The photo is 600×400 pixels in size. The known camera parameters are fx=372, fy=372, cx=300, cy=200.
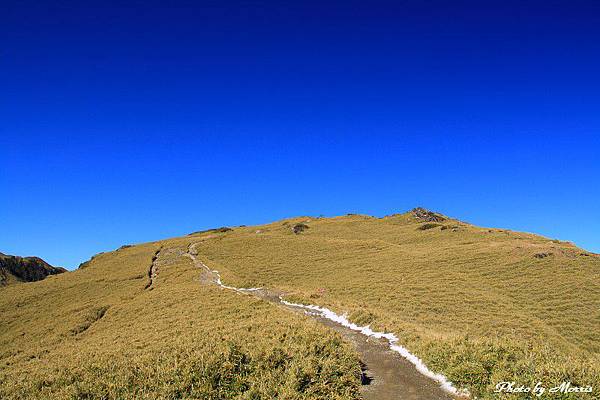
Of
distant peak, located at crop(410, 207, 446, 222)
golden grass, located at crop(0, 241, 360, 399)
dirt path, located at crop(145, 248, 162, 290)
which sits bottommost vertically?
golden grass, located at crop(0, 241, 360, 399)

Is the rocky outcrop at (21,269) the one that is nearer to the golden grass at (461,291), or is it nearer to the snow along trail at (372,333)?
the golden grass at (461,291)

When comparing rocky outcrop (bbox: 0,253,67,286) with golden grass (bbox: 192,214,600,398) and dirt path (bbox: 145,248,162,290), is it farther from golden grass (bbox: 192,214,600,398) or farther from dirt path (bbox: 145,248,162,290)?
golden grass (bbox: 192,214,600,398)

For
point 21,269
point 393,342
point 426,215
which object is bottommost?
point 21,269

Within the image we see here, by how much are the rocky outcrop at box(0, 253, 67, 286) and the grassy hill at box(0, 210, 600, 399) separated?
8109cm

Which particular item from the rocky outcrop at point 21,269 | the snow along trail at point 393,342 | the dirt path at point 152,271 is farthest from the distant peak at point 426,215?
the rocky outcrop at point 21,269

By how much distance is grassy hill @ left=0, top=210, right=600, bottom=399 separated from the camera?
488 inches

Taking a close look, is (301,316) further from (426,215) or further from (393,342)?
(426,215)

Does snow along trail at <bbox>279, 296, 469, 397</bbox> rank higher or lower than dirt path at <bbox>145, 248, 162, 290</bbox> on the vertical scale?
lower

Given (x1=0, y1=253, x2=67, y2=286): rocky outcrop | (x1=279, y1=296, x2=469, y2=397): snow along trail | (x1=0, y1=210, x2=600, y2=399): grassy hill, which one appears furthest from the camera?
(x1=0, y1=253, x2=67, y2=286): rocky outcrop

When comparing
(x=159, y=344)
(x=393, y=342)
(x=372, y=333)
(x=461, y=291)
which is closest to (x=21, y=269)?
(x=159, y=344)

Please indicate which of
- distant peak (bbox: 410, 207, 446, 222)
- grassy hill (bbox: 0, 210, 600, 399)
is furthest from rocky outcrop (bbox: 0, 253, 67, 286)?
distant peak (bbox: 410, 207, 446, 222)

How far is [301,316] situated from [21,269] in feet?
523

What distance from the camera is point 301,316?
26.0 meters

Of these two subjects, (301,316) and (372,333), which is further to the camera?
(301,316)
